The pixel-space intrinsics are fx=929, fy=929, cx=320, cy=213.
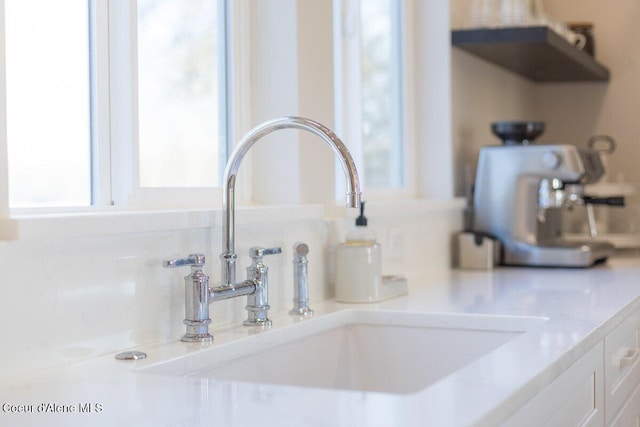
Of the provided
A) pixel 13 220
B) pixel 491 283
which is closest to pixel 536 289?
pixel 491 283

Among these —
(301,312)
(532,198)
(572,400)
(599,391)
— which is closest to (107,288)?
(301,312)

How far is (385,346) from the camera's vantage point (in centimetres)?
195

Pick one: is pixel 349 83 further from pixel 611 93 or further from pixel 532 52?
pixel 611 93

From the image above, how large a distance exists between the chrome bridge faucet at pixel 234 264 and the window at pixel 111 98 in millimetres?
215

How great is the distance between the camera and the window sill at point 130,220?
1.28m

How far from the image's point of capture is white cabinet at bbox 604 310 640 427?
73.4 inches

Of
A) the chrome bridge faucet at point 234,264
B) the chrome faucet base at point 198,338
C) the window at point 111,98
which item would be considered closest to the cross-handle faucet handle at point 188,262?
the chrome bridge faucet at point 234,264

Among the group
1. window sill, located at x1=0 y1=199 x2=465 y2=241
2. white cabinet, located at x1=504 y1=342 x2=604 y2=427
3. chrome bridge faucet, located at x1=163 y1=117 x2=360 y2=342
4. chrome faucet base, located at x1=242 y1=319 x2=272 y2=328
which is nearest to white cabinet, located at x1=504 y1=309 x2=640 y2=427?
white cabinet, located at x1=504 y1=342 x2=604 y2=427

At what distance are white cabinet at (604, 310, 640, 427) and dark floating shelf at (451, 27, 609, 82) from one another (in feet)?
3.37

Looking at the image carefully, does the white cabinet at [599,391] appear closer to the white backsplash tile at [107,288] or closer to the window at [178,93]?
the white backsplash tile at [107,288]

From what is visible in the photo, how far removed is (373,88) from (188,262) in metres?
1.32

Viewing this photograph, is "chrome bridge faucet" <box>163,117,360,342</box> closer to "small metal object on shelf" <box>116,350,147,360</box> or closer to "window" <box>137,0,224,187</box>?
"small metal object on shelf" <box>116,350,147,360</box>

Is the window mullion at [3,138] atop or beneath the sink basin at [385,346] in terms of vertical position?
atop

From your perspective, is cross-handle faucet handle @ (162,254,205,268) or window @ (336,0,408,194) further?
window @ (336,0,408,194)
